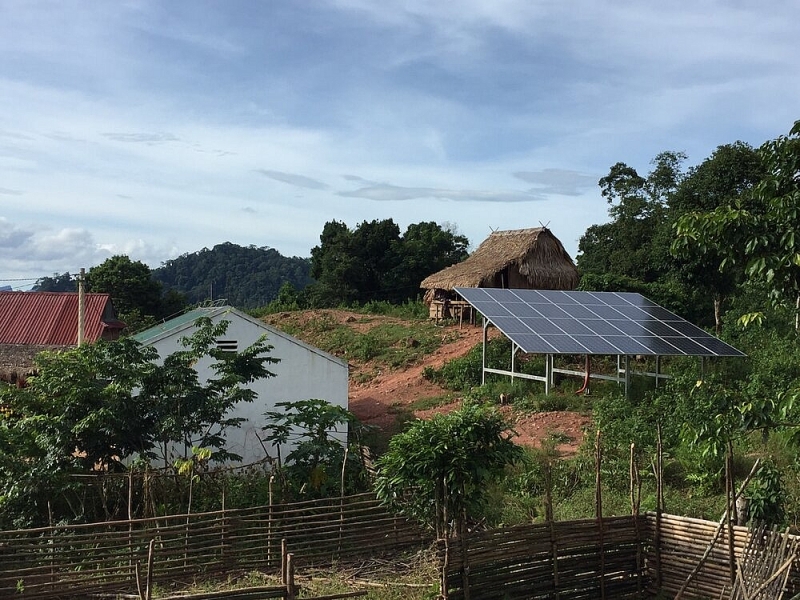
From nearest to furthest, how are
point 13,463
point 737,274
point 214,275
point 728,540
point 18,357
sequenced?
point 728,540, point 13,463, point 737,274, point 18,357, point 214,275

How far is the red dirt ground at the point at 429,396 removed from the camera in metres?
14.8

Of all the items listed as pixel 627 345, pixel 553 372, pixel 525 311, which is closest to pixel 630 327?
pixel 627 345

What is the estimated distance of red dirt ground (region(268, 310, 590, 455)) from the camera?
Answer: 1484 cm

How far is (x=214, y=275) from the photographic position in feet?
196

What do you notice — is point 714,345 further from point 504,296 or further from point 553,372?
point 504,296

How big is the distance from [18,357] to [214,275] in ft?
120

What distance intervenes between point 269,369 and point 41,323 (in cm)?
1475

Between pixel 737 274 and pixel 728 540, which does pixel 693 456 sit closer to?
pixel 728 540

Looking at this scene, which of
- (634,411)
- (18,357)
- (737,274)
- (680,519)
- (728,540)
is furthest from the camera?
(18,357)

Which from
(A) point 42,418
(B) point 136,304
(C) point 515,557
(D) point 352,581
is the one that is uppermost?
(B) point 136,304

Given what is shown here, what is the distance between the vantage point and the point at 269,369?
1408 cm

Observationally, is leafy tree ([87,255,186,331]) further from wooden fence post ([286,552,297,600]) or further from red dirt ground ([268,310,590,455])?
wooden fence post ([286,552,297,600])

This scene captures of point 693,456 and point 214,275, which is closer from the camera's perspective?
point 693,456

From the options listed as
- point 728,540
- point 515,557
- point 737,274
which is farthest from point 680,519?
point 737,274
